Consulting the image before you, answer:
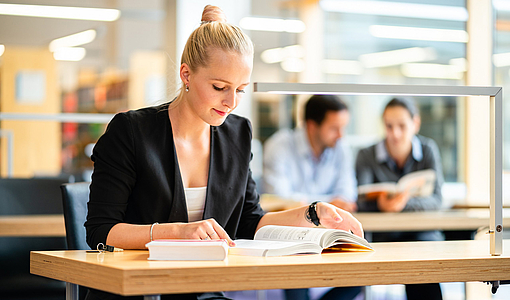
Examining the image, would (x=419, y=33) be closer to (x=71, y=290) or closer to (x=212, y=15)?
(x=212, y=15)

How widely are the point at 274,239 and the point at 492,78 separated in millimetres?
4142

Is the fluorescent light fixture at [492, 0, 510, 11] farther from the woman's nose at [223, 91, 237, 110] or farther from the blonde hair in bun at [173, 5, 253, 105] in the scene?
the woman's nose at [223, 91, 237, 110]

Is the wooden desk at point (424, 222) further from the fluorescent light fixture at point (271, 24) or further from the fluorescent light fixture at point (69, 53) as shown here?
the fluorescent light fixture at point (69, 53)

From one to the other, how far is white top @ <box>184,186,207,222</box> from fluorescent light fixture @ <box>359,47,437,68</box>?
4502 millimetres

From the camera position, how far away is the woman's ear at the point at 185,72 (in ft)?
4.95

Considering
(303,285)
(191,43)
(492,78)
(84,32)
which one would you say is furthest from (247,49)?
(84,32)

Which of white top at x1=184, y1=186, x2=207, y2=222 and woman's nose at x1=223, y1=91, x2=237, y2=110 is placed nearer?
woman's nose at x1=223, y1=91, x2=237, y2=110

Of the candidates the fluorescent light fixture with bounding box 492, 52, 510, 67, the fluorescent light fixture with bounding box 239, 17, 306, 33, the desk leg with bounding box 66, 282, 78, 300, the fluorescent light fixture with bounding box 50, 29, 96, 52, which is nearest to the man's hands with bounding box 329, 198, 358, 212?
the desk leg with bounding box 66, 282, 78, 300

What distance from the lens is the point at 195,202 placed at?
152 centimetres

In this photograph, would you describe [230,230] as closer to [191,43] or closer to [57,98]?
[191,43]

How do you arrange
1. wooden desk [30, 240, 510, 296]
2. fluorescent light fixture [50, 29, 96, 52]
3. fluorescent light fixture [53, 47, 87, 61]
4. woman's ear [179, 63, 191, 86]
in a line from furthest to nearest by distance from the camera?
fluorescent light fixture [53, 47, 87, 61]
fluorescent light fixture [50, 29, 96, 52]
woman's ear [179, 63, 191, 86]
wooden desk [30, 240, 510, 296]

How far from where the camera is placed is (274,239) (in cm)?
140

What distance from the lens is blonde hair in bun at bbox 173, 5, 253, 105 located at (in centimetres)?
142

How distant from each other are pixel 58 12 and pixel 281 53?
225cm
